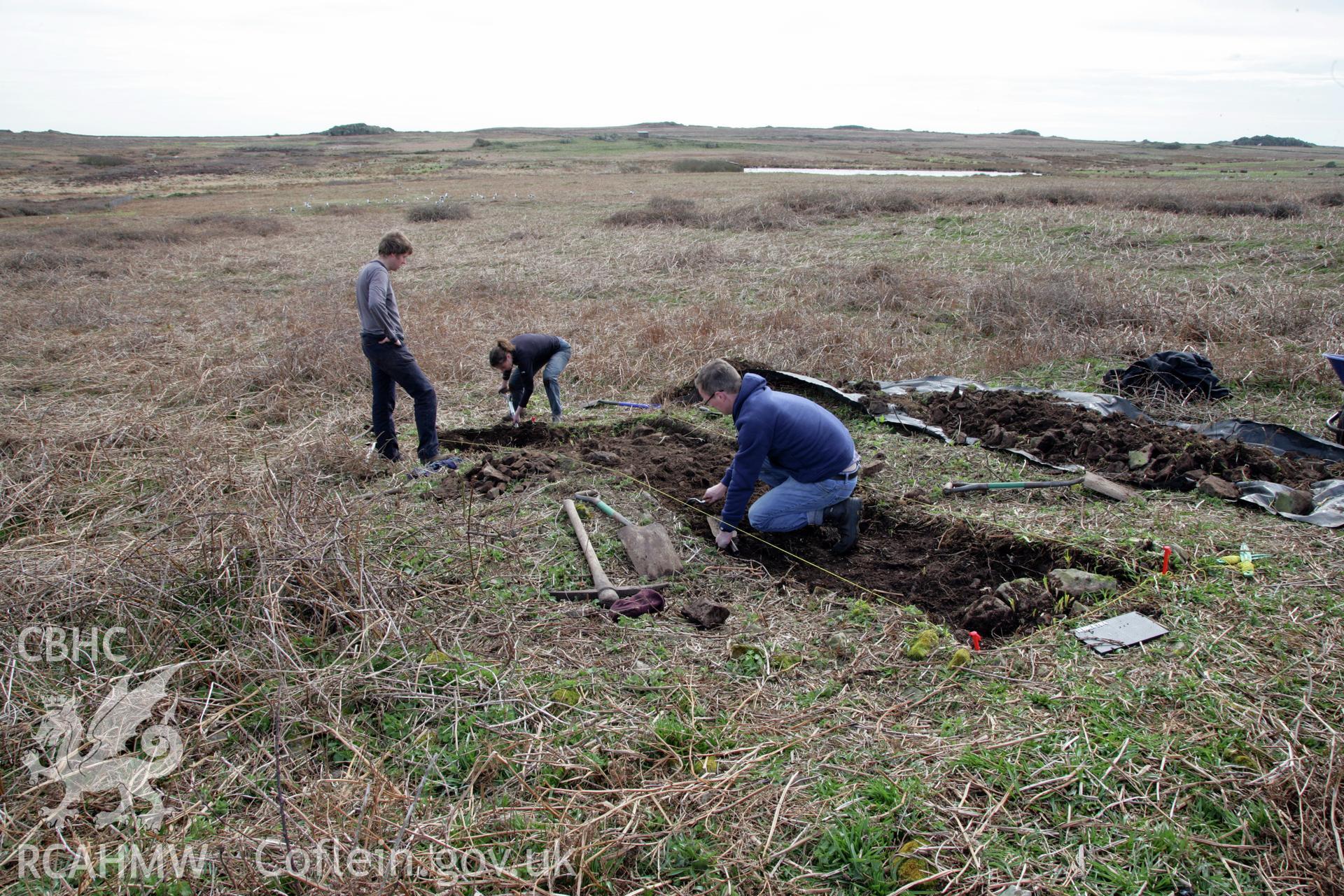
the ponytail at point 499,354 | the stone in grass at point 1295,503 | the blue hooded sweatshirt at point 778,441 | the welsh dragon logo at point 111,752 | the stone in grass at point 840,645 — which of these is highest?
the ponytail at point 499,354

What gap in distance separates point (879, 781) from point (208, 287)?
13802 mm

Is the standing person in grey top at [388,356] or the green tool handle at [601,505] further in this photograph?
the standing person in grey top at [388,356]

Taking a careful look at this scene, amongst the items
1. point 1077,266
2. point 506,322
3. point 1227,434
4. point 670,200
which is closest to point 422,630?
point 1227,434

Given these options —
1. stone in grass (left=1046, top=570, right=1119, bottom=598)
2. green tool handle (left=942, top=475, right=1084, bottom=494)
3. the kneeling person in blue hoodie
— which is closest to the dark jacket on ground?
the kneeling person in blue hoodie

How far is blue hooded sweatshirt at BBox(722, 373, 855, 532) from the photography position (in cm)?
433

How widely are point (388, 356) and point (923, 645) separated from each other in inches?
158

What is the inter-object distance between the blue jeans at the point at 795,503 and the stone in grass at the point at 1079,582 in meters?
1.21

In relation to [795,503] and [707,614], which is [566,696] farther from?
[795,503]

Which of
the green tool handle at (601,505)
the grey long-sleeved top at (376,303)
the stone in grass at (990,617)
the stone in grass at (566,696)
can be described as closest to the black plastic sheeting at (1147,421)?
the stone in grass at (990,617)

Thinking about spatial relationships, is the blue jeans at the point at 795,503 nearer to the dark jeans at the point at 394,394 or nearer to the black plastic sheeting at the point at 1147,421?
the black plastic sheeting at the point at 1147,421

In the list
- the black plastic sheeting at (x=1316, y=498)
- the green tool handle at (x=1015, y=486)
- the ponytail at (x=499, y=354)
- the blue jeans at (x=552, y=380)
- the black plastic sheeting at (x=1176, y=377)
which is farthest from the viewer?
the black plastic sheeting at (x=1176, y=377)

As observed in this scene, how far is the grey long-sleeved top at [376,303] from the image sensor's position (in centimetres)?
533

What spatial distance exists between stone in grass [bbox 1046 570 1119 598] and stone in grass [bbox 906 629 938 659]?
84 centimetres

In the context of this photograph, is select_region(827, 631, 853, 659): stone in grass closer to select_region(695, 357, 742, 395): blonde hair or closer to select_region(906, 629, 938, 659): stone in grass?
select_region(906, 629, 938, 659): stone in grass
